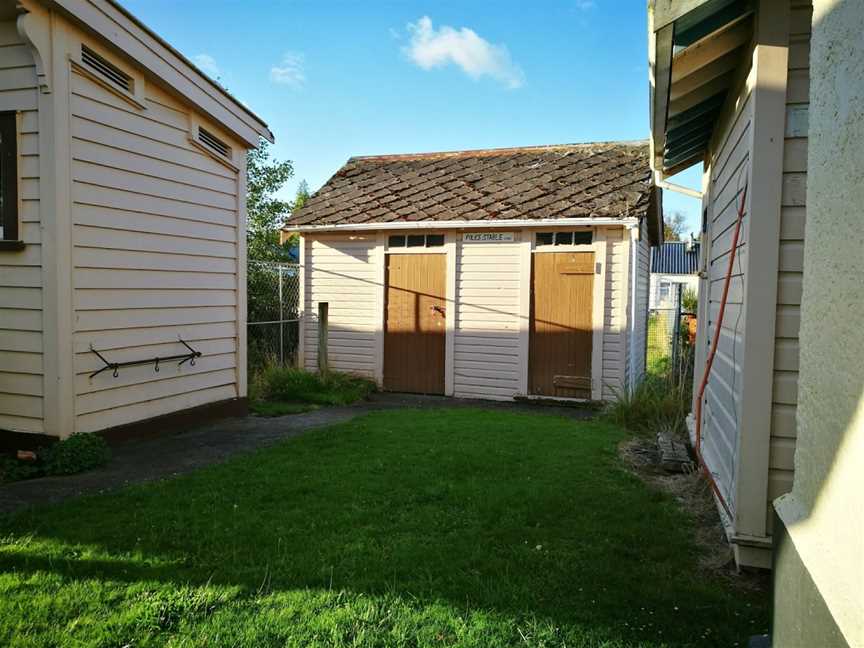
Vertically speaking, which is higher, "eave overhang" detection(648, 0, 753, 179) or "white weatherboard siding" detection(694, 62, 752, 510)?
"eave overhang" detection(648, 0, 753, 179)

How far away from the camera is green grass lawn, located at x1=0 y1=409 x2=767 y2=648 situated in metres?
2.73

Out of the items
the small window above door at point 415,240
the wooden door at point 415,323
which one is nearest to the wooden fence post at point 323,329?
the wooden door at point 415,323

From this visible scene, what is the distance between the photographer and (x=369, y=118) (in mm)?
18516

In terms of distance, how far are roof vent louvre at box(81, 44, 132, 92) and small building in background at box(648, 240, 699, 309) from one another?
2955cm

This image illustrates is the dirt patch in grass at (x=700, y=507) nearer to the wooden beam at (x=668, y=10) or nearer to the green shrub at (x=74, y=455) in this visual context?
the wooden beam at (x=668, y=10)

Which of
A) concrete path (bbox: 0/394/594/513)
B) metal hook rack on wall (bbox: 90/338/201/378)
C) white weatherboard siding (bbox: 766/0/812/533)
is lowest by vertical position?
concrete path (bbox: 0/394/594/513)

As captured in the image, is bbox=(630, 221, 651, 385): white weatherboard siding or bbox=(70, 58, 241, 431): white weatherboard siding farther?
bbox=(630, 221, 651, 385): white weatherboard siding

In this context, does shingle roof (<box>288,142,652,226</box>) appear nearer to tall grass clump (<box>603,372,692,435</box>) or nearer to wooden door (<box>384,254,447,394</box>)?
wooden door (<box>384,254,447,394</box>)

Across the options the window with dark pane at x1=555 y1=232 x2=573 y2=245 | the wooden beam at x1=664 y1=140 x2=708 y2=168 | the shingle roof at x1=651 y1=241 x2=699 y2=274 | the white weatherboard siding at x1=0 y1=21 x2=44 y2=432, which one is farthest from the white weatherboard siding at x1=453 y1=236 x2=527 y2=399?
the shingle roof at x1=651 y1=241 x2=699 y2=274

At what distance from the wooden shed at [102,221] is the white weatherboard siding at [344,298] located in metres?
3.93

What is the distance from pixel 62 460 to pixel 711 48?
18.6 ft

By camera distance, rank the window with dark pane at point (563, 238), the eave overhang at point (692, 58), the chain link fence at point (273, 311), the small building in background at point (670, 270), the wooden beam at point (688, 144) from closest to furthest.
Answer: the eave overhang at point (692, 58), the wooden beam at point (688, 144), the window with dark pane at point (563, 238), the chain link fence at point (273, 311), the small building in background at point (670, 270)

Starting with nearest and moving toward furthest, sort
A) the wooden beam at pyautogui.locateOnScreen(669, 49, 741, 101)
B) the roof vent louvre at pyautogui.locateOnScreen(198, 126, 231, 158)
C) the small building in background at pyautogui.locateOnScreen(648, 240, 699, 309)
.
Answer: the wooden beam at pyautogui.locateOnScreen(669, 49, 741, 101)
the roof vent louvre at pyautogui.locateOnScreen(198, 126, 231, 158)
the small building in background at pyautogui.locateOnScreen(648, 240, 699, 309)

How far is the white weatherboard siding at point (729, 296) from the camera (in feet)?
13.2
